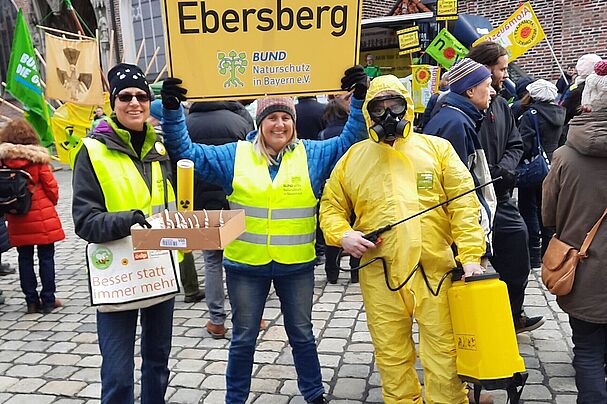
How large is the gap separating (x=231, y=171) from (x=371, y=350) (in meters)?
1.96

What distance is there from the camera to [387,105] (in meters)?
2.62

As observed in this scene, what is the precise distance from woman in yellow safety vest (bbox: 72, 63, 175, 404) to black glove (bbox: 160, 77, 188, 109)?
0.09m

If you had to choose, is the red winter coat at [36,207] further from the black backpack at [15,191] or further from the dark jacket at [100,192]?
the dark jacket at [100,192]

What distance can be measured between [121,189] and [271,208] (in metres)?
0.79

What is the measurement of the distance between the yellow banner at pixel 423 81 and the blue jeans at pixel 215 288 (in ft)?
18.8

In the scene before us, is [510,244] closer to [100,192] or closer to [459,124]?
[459,124]

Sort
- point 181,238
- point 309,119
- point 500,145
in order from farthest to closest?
point 309,119 < point 500,145 < point 181,238

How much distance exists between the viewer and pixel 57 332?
488 centimetres

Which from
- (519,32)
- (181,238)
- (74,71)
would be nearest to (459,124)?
(181,238)

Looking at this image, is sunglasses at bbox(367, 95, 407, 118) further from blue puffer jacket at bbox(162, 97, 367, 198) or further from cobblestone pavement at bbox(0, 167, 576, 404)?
cobblestone pavement at bbox(0, 167, 576, 404)

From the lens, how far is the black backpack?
502 cm

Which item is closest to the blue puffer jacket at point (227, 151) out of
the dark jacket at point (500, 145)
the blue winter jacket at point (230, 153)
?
the blue winter jacket at point (230, 153)

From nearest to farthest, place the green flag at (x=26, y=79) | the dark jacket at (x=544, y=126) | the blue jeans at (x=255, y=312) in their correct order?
the blue jeans at (x=255, y=312), the dark jacket at (x=544, y=126), the green flag at (x=26, y=79)

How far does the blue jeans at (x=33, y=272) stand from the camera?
5.36 meters
